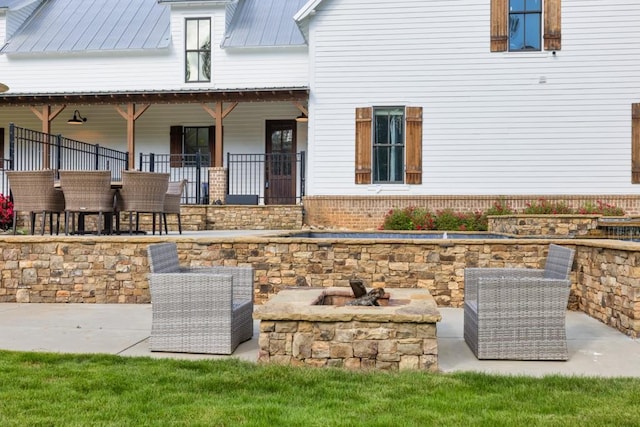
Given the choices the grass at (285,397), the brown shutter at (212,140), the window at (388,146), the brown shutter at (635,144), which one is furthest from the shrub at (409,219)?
the grass at (285,397)

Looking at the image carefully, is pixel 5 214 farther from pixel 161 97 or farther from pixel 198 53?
pixel 198 53

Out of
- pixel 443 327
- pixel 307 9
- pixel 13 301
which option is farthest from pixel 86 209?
pixel 307 9

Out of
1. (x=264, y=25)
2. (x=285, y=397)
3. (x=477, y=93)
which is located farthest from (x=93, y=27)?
(x=285, y=397)

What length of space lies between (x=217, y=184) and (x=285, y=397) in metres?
11.3

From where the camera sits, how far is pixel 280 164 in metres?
16.8

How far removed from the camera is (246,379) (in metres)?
3.79

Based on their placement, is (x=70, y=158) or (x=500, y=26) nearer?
(x=500, y=26)

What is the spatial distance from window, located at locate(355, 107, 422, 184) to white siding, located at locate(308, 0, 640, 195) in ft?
0.63

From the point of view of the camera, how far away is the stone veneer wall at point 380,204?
13.1 m

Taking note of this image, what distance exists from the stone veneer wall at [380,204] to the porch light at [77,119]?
7970 mm

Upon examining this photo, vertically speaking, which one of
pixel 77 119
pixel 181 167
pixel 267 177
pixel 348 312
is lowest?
pixel 348 312

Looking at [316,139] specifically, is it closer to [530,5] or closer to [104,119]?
[530,5]

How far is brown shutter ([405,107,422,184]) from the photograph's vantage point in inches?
535

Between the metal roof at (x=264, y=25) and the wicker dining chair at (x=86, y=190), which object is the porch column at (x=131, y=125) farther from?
the wicker dining chair at (x=86, y=190)
